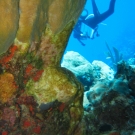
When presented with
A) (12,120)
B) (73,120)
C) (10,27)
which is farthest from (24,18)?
(73,120)

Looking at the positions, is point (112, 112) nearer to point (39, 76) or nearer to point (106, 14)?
point (39, 76)

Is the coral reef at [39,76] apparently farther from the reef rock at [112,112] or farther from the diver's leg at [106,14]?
the diver's leg at [106,14]

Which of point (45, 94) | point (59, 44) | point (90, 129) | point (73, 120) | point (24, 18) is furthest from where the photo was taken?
point (90, 129)

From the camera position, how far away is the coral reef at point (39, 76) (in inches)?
71.7

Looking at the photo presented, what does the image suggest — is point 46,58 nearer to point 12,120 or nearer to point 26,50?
point 26,50

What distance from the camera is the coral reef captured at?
1.82 metres

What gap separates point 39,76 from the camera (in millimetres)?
2141

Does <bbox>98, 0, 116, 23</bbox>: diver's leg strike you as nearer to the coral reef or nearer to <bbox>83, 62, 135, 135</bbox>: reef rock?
<bbox>83, 62, 135, 135</bbox>: reef rock

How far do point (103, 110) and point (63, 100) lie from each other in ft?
3.76

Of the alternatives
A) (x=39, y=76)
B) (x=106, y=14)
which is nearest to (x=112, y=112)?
(x=39, y=76)

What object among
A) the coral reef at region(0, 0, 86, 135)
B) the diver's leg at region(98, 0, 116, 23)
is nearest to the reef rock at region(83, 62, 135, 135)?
the coral reef at region(0, 0, 86, 135)

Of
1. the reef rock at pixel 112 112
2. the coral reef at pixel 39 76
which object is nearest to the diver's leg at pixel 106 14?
the reef rock at pixel 112 112

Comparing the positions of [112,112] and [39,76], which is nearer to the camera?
[39,76]

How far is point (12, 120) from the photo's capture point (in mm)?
1962
